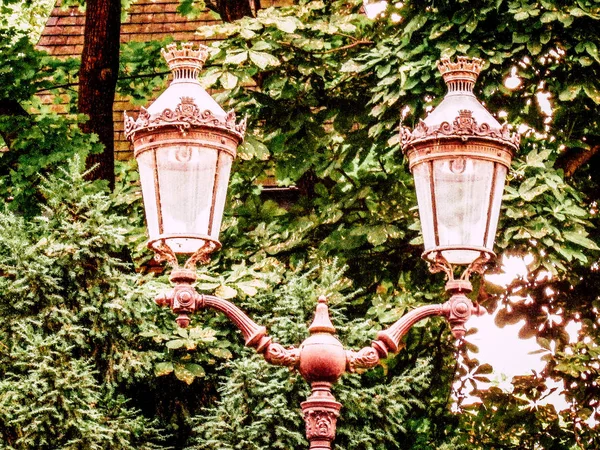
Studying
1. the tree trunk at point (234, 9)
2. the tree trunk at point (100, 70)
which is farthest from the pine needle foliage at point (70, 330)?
the tree trunk at point (234, 9)

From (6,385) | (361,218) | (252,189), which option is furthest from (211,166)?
(252,189)

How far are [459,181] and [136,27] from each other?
11.2 metres

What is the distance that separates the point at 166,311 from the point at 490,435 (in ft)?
11.2

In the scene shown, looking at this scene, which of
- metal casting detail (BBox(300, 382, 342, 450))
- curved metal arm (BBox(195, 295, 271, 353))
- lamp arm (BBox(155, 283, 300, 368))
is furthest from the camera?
curved metal arm (BBox(195, 295, 271, 353))

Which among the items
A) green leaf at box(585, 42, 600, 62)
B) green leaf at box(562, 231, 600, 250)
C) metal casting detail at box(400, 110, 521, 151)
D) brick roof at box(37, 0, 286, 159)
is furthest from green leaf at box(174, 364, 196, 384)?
brick roof at box(37, 0, 286, 159)

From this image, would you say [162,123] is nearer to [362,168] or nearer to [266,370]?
[266,370]

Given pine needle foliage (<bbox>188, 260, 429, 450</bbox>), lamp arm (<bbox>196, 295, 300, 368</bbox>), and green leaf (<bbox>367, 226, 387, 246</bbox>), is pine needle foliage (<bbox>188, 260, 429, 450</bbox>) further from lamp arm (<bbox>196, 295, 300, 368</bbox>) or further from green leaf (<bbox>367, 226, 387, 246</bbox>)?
lamp arm (<bbox>196, 295, 300, 368</bbox>)

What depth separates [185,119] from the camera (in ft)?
19.4

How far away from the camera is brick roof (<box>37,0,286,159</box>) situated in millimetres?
16234

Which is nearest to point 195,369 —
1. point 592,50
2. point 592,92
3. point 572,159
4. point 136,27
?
point 592,92

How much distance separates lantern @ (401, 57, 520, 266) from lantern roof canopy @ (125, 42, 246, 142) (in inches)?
36.1

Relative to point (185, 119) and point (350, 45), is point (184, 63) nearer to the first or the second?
point (185, 119)

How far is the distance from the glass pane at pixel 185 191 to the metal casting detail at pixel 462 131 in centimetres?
103

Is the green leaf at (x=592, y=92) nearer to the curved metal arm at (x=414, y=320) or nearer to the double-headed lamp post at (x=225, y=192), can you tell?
the double-headed lamp post at (x=225, y=192)
